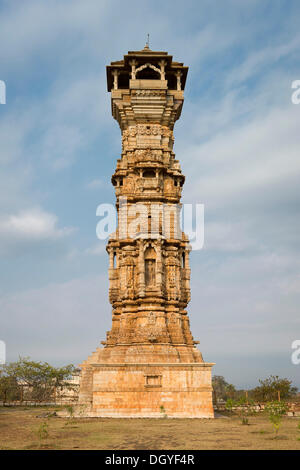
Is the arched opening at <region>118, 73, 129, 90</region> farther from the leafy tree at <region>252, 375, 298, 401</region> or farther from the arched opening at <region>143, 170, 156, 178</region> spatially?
the leafy tree at <region>252, 375, 298, 401</region>

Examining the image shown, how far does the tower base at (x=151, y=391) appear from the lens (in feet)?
73.1

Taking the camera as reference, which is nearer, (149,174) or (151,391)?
(151,391)

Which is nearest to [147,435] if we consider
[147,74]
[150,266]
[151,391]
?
[151,391]

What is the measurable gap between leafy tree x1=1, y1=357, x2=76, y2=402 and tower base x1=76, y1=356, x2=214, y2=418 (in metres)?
22.5

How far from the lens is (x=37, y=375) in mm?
43781

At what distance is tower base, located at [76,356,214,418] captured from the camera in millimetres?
22281

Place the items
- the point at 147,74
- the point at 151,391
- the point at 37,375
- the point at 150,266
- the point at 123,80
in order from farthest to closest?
1. the point at 37,375
2. the point at 123,80
3. the point at 147,74
4. the point at 150,266
5. the point at 151,391

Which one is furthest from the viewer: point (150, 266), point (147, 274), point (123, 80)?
point (123, 80)

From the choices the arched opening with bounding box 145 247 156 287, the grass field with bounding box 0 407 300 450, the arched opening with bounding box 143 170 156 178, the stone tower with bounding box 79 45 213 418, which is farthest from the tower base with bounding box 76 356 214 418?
the arched opening with bounding box 143 170 156 178

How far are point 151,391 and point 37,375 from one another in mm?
25099

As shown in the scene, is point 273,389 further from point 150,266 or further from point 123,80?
point 123,80
